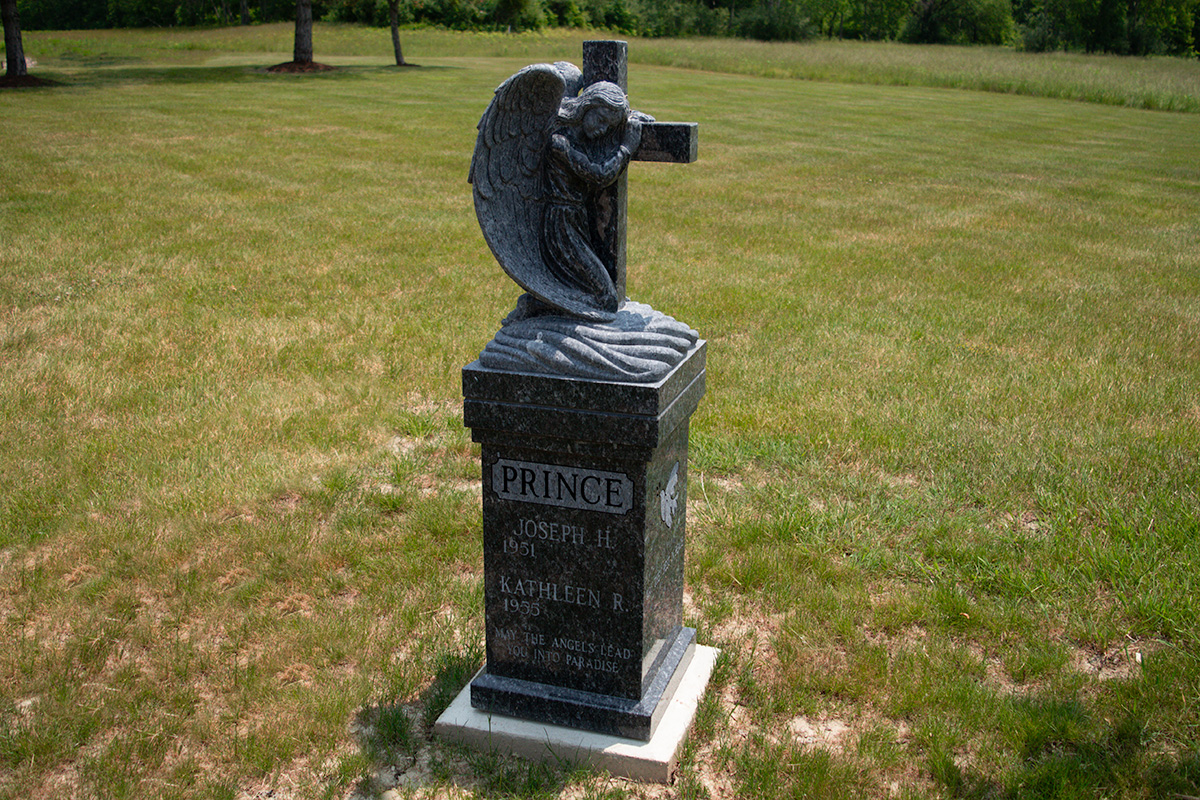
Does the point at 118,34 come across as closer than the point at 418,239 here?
No

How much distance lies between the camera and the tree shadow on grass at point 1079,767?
3.35 meters

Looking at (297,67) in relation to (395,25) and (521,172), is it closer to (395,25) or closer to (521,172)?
(395,25)

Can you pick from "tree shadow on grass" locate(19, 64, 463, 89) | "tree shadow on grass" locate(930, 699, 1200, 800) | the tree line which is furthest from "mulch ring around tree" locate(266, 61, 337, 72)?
"tree shadow on grass" locate(930, 699, 1200, 800)

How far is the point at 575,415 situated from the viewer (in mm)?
3295

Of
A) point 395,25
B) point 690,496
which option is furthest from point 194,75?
point 690,496

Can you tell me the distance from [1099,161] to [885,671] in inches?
774

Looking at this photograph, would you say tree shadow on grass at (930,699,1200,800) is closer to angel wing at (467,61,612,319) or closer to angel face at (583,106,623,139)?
angel wing at (467,61,612,319)

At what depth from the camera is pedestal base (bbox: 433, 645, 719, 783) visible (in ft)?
11.4

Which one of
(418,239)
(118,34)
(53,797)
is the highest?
(118,34)

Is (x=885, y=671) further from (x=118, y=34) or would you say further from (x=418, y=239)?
(x=118, y=34)

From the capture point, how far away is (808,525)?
5223mm

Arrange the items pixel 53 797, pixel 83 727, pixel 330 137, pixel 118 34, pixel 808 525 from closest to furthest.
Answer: pixel 53 797 < pixel 83 727 < pixel 808 525 < pixel 330 137 < pixel 118 34

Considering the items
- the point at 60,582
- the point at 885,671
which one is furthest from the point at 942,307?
the point at 60,582

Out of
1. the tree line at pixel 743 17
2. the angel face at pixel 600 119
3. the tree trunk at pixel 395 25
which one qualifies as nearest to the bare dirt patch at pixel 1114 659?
the angel face at pixel 600 119
